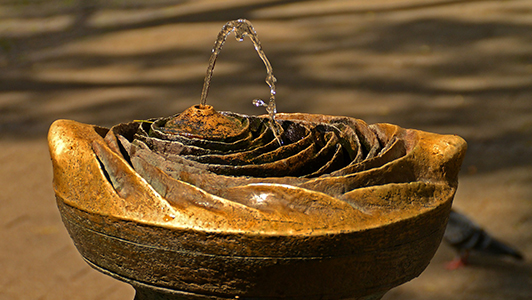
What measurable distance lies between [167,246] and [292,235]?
0.52ft

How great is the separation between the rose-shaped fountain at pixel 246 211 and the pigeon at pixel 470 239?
87 cm

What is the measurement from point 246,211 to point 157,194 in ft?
0.39

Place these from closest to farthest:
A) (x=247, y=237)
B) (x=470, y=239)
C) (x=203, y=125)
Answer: (x=247, y=237)
(x=203, y=125)
(x=470, y=239)

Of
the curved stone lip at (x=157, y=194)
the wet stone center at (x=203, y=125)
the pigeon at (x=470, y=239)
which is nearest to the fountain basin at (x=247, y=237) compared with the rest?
the curved stone lip at (x=157, y=194)

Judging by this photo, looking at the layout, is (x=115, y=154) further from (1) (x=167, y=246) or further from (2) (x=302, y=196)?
(2) (x=302, y=196)

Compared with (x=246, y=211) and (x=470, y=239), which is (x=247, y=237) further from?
(x=470, y=239)

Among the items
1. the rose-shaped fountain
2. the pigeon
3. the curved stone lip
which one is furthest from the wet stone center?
the pigeon

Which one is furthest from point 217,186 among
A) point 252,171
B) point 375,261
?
point 375,261

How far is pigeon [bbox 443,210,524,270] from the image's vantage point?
1681 mm

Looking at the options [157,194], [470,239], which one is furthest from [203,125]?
[470,239]

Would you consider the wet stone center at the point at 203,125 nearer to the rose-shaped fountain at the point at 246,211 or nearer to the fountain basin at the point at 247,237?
the rose-shaped fountain at the point at 246,211

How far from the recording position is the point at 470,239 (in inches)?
66.5

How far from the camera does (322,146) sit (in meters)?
0.93

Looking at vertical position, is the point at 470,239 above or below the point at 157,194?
below
